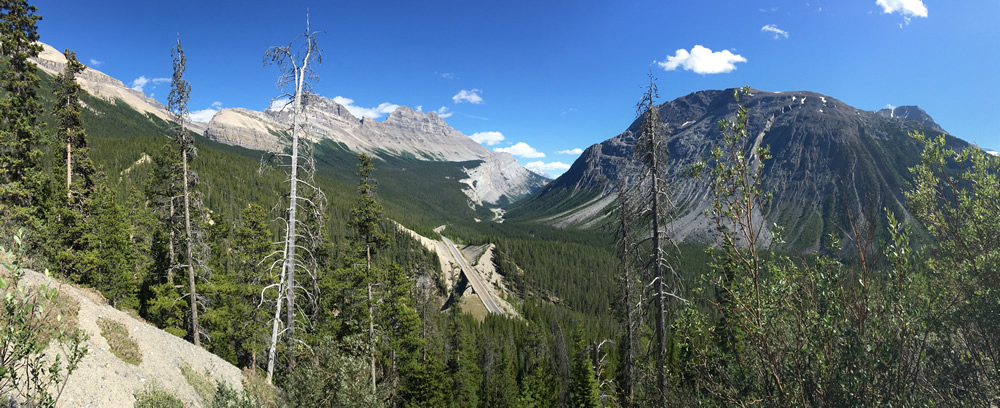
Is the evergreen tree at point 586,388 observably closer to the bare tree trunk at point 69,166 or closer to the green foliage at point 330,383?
the green foliage at point 330,383

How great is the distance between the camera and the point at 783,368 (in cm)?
577

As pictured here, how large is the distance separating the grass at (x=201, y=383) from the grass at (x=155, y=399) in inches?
64.9

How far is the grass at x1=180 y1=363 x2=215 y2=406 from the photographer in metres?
13.9

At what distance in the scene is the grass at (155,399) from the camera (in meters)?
10.8

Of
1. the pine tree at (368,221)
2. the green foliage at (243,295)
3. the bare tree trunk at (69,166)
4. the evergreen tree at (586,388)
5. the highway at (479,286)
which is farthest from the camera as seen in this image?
the highway at (479,286)

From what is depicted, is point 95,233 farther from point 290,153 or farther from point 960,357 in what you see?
point 960,357

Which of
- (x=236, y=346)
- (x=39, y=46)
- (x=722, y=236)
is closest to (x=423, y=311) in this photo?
(x=236, y=346)

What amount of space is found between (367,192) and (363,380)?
575 inches

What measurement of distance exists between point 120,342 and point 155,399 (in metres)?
4.00

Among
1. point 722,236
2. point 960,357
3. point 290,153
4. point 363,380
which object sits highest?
point 290,153

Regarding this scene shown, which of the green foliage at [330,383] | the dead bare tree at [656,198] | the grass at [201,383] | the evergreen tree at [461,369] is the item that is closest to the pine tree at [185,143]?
the grass at [201,383]

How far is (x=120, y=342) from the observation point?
44.2 feet

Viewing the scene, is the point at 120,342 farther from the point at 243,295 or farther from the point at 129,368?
the point at 243,295

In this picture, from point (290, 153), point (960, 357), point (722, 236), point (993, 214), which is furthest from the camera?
point (290, 153)
